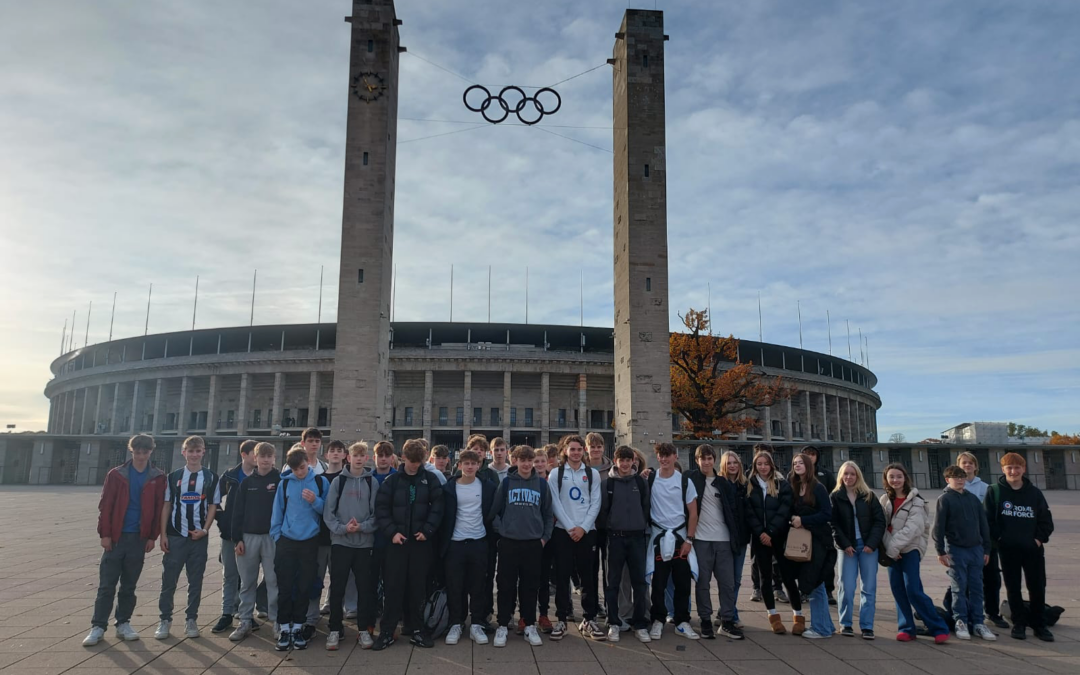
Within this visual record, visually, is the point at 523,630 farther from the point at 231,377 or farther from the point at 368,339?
the point at 231,377

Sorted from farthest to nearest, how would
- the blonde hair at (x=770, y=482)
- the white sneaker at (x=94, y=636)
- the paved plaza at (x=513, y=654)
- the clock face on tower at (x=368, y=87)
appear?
the clock face on tower at (x=368, y=87) < the blonde hair at (x=770, y=482) < the white sneaker at (x=94, y=636) < the paved plaza at (x=513, y=654)

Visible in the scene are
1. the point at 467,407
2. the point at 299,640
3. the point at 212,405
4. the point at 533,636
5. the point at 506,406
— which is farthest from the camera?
the point at 212,405

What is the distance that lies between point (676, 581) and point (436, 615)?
2.79m

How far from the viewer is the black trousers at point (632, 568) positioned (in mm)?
7785

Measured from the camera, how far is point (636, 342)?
31078 mm

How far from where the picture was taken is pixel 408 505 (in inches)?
290

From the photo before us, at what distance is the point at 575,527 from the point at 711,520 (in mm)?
1640

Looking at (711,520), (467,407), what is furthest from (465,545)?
(467,407)

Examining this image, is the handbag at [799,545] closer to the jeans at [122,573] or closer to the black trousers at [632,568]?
the black trousers at [632,568]

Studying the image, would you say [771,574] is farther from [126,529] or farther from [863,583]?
[126,529]

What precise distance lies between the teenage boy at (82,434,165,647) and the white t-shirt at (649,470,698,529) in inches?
222

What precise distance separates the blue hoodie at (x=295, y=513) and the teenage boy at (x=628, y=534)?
3.27 metres

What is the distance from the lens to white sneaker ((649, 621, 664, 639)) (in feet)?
24.9

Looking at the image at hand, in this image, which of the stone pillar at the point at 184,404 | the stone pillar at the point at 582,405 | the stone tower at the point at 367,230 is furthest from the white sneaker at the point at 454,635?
the stone pillar at the point at 184,404
